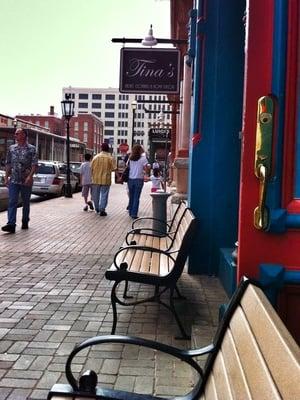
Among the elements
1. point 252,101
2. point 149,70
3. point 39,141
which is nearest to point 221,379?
point 252,101

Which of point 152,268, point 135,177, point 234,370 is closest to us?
point 234,370

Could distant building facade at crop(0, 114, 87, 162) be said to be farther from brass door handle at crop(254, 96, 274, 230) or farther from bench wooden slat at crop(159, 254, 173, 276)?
brass door handle at crop(254, 96, 274, 230)

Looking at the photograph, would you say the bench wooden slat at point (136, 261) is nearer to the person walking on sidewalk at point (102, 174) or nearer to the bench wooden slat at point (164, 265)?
the bench wooden slat at point (164, 265)

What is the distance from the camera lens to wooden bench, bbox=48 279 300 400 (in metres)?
1.36

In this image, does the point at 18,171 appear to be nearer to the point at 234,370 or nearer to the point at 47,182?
the point at 234,370

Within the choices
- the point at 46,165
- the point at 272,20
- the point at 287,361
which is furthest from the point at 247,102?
the point at 46,165

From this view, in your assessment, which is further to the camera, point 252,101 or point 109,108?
point 109,108

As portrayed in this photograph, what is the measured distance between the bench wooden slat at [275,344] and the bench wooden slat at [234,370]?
0.13 meters

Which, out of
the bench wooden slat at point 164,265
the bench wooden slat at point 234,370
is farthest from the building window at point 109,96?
the bench wooden slat at point 234,370

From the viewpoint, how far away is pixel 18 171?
990cm

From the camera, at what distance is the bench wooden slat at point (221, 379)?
1.82m

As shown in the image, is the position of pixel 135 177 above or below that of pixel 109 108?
below

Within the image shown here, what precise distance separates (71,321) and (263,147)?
2669 millimetres

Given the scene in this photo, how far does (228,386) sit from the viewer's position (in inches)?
71.8
